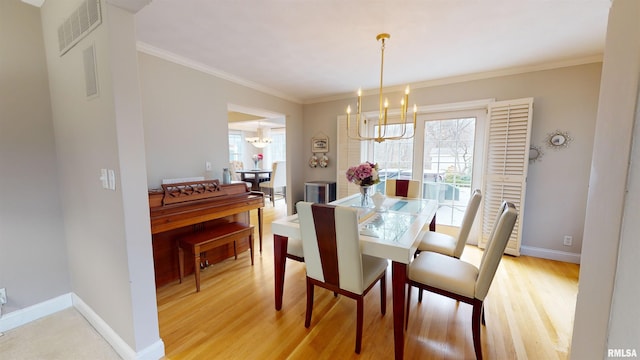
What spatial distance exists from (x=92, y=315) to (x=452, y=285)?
257 cm

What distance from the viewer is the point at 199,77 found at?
115 inches

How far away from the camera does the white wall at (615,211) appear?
361 mm

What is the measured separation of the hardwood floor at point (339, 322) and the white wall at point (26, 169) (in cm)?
92

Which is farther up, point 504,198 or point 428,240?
point 504,198

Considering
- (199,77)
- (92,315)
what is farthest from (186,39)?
(92,315)

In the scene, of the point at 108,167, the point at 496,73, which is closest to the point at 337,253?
the point at 108,167

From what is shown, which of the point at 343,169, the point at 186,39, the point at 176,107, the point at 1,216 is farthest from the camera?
the point at 343,169

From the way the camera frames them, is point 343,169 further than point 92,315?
Yes

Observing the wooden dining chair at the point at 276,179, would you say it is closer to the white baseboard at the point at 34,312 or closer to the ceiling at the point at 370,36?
the ceiling at the point at 370,36

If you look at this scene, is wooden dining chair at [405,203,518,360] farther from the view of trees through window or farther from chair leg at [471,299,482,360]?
the view of trees through window

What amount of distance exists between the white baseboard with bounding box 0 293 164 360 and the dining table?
869 mm

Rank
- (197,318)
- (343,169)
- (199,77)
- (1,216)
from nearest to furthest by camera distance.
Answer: (1,216), (197,318), (199,77), (343,169)

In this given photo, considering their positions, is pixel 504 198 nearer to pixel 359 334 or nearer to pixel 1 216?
pixel 359 334

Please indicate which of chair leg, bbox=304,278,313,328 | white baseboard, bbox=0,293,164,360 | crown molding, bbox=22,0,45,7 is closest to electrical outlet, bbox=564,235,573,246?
chair leg, bbox=304,278,313,328
